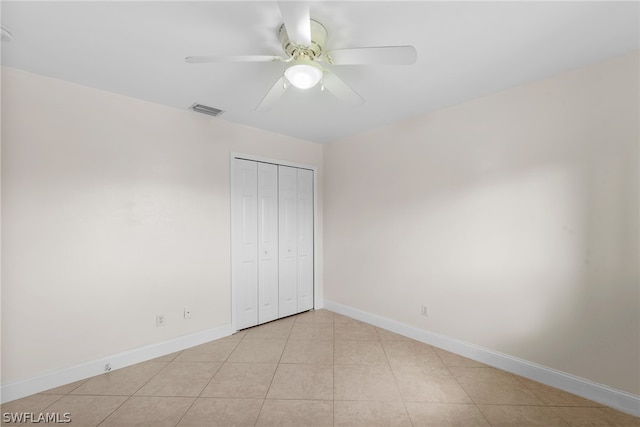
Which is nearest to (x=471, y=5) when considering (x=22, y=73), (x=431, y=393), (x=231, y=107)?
(x=231, y=107)

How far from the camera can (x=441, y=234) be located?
2.87 metres

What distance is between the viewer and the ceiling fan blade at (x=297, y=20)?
1.16m

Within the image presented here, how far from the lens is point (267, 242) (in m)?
3.58

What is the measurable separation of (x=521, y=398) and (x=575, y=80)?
245 centimetres

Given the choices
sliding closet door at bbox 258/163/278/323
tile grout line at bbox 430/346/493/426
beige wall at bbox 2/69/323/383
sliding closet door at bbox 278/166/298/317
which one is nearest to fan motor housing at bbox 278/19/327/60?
beige wall at bbox 2/69/323/383

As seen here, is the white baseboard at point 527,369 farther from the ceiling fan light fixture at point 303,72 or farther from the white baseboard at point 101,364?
the ceiling fan light fixture at point 303,72

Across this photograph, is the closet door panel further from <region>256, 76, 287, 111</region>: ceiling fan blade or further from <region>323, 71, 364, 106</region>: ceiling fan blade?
<region>323, 71, 364, 106</region>: ceiling fan blade

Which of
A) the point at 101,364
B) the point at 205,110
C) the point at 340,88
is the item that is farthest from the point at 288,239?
the point at 340,88

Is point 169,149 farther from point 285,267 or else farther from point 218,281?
point 285,267

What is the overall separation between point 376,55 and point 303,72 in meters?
0.41

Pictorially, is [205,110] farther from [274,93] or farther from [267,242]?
[267,242]

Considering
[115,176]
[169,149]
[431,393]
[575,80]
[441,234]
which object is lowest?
[431,393]

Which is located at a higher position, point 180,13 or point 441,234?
point 180,13

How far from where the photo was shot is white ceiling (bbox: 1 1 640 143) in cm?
150
